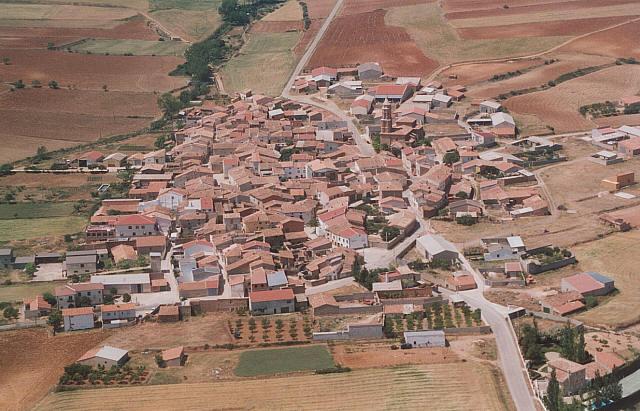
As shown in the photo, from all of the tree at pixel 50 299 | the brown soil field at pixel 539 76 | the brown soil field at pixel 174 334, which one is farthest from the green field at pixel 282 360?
the brown soil field at pixel 539 76

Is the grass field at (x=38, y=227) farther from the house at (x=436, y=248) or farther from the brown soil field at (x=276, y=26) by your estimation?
the brown soil field at (x=276, y=26)

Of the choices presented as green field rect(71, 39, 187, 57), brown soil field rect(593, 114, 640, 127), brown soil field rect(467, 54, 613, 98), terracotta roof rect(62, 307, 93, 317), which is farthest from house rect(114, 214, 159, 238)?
green field rect(71, 39, 187, 57)

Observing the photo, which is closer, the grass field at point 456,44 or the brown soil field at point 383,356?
the brown soil field at point 383,356

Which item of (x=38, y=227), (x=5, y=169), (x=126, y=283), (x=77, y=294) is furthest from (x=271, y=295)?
(x=5, y=169)

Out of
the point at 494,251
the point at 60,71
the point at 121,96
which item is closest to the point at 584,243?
the point at 494,251

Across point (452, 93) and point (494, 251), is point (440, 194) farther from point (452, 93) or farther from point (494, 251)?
point (452, 93)
